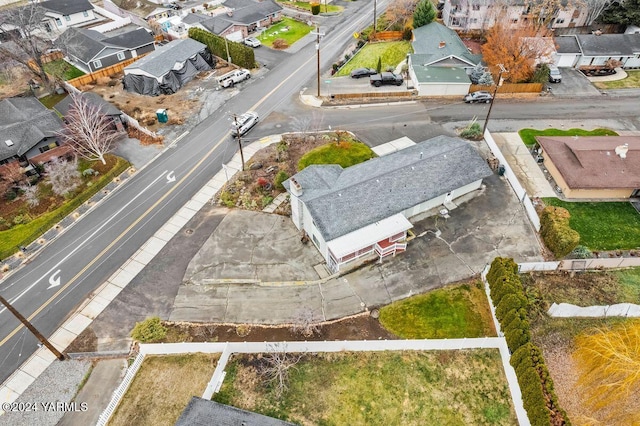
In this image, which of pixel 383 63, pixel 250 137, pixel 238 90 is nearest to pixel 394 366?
pixel 250 137

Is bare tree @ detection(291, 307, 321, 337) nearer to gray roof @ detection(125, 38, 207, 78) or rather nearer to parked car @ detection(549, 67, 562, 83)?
gray roof @ detection(125, 38, 207, 78)

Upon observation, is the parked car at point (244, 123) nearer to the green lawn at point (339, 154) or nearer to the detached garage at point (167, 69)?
the green lawn at point (339, 154)

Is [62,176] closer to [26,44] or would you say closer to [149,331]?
[149,331]

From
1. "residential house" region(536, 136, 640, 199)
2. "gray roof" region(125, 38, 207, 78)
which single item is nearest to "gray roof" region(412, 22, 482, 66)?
"residential house" region(536, 136, 640, 199)

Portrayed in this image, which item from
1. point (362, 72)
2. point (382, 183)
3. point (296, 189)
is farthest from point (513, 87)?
point (296, 189)

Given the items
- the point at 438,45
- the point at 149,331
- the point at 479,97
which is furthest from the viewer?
the point at 438,45

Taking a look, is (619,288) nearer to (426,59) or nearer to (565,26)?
(426,59)
